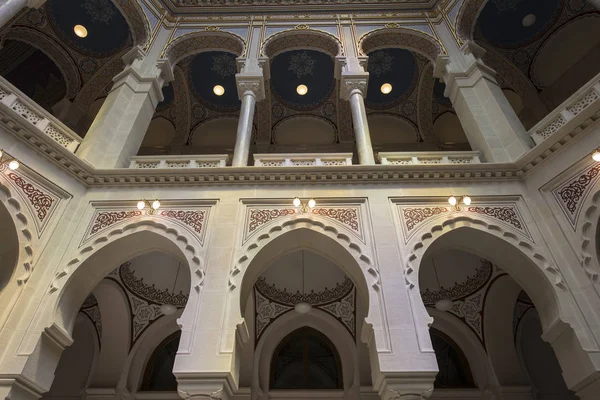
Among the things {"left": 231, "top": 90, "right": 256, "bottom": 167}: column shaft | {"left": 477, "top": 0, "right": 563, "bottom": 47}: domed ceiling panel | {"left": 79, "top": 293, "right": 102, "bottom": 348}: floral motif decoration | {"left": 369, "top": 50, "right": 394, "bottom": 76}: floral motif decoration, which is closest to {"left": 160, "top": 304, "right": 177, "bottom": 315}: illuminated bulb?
{"left": 79, "top": 293, "right": 102, "bottom": 348}: floral motif decoration

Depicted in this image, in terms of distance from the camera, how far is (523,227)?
5.52m

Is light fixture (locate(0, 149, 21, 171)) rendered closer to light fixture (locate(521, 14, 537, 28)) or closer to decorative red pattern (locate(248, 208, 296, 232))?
decorative red pattern (locate(248, 208, 296, 232))

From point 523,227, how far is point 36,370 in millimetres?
6150

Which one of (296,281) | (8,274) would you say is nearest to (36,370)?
(8,274)

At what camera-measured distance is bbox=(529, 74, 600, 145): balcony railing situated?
5336 mm

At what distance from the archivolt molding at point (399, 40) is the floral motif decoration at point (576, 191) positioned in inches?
191

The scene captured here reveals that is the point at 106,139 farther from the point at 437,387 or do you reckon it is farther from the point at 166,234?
the point at 437,387

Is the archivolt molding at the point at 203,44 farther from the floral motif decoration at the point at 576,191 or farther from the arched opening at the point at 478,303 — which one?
the floral motif decoration at the point at 576,191

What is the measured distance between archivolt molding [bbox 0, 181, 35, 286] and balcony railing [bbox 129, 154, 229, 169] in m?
1.89

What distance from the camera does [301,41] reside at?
9734 mm

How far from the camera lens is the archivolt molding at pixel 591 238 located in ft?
15.8

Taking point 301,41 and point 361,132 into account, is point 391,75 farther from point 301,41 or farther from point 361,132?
point 361,132

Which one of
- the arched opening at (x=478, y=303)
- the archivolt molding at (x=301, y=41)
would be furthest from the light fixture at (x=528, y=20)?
the arched opening at (x=478, y=303)

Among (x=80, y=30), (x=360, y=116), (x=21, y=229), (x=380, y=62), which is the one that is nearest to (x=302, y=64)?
(x=380, y=62)
